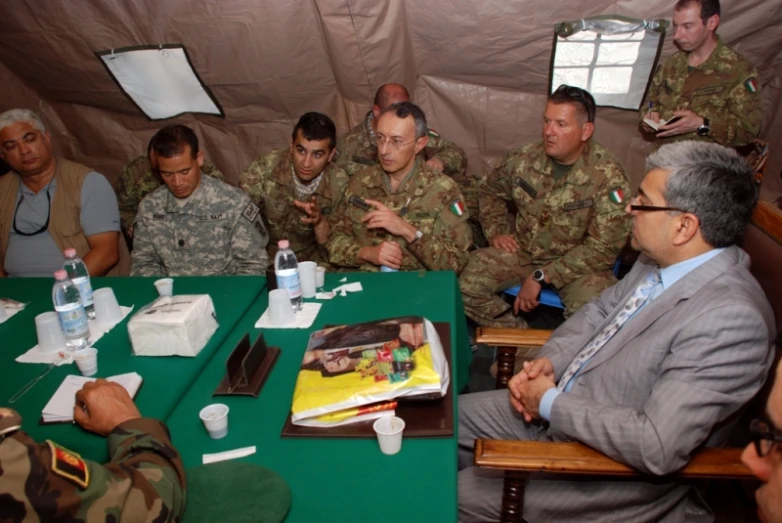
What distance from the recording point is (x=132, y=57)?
3.43 metres

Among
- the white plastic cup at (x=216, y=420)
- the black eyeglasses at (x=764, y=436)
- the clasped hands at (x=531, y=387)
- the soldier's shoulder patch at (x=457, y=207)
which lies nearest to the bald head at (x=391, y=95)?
the soldier's shoulder patch at (x=457, y=207)

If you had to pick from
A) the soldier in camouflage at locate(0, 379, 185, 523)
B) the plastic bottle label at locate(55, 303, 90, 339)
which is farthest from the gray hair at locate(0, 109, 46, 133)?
the soldier in camouflage at locate(0, 379, 185, 523)

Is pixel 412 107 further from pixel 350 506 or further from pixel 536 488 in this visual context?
pixel 350 506

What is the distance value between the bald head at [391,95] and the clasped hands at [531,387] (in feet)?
6.29

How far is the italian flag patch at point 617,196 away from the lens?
110 inches

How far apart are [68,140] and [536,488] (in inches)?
148

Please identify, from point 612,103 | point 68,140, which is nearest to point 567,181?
point 612,103

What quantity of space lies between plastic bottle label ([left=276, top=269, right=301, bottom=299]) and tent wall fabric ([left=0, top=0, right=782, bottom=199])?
1.73 metres

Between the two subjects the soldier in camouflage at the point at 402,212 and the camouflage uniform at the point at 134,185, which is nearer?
the soldier in camouflage at the point at 402,212

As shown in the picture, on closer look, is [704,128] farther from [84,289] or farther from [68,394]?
[68,394]

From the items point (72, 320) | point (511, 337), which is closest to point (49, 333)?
point (72, 320)

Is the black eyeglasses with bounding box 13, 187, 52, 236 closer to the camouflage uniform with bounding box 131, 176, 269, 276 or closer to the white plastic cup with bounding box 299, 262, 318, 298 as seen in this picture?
the camouflage uniform with bounding box 131, 176, 269, 276

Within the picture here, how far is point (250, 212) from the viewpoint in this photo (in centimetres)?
273

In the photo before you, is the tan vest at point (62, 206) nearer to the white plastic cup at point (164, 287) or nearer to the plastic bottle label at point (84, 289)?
the plastic bottle label at point (84, 289)
